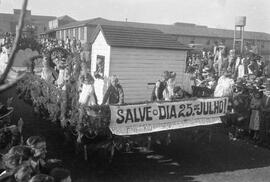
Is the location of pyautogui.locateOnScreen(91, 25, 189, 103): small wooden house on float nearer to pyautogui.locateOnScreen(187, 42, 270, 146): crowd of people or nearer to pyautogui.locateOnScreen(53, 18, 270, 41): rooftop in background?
pyautogui.locateOnScreen(187, 42, 270, 146): crowd of people

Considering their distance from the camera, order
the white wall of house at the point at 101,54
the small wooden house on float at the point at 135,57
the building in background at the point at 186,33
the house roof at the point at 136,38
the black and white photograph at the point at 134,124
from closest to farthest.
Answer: the black and white photograph at the point at 134,124 → the white wall of house at the point at 101,54 → the small wooden house on float at the point at 135,57 → the house roof at the point at 136,38 → the building in background at the point at 186,33

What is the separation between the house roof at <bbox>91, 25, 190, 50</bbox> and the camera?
39.1 feet

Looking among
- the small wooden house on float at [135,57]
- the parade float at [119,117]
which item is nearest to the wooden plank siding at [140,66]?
the small wooden house on float at [135,57]

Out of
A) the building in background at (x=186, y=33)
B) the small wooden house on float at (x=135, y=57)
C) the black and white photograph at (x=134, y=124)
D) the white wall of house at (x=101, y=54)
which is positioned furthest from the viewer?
the building in background at (x=186, y=33)

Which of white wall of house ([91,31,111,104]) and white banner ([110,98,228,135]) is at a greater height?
white wall of house ([91,31,111,104])

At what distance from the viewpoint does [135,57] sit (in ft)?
39.5

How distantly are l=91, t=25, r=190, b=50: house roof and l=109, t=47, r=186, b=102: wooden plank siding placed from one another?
0.50 feet

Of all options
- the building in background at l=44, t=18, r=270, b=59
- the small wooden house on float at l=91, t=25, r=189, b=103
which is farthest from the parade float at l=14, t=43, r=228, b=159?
the building in background at l=44, t=18, r=270, b=59

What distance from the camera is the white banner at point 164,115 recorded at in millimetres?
7715

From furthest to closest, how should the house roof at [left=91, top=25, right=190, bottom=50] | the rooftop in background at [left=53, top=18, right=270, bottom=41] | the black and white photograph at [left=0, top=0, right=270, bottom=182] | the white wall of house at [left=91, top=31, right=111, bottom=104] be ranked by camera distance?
the rooftop in background at [left=53, top=18, right=270, bottom=41] → the house roof at [left=91, top=25, right=190, bottom=50] → the white wall of house at [left=91, top=31, right=111, bottom=104] → the black and white photograph at [left=0, top=0, right=270, bottom=182]

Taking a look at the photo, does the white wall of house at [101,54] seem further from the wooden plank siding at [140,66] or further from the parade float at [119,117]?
the parade float at [119,117]

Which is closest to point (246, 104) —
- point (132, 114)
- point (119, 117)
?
point (132, 114)

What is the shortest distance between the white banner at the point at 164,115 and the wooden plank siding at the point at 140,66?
150 inches

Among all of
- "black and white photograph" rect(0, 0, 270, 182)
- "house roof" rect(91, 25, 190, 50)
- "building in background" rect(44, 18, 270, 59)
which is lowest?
"black and white photograph" rect(0, 0, 270, 182)
